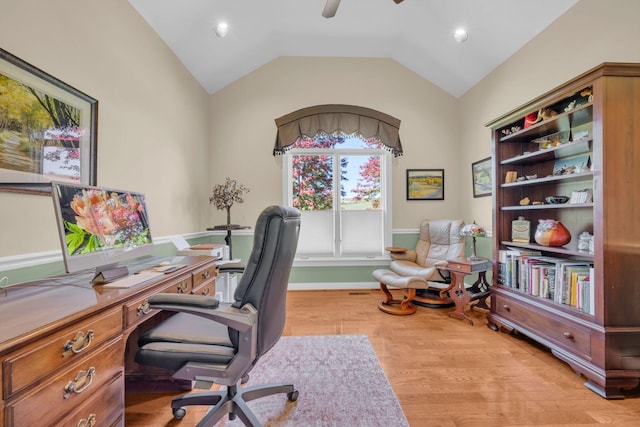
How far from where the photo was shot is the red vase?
220 centimetres

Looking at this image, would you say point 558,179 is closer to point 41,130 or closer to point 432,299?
point 432,299

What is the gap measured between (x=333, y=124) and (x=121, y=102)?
248cm

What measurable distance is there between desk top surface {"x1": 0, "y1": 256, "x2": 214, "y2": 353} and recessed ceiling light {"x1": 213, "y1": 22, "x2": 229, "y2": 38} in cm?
263

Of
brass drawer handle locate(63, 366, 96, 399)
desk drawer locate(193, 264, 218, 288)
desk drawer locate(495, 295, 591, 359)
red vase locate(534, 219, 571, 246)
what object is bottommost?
desk drawer locate(495, 295, 591, 359)

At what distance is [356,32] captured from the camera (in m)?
3.48

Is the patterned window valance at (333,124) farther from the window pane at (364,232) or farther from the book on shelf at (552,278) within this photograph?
the book on shelf at (552,278)

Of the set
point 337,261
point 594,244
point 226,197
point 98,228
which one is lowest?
Answer: point 337,261

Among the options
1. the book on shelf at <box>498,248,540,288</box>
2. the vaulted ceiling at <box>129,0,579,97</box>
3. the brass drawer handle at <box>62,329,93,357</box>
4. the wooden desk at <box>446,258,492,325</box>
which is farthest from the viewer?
the wooden desk at <box>446,258,492,325</box>

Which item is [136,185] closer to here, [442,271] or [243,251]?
[243,251]

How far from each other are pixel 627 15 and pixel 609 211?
1.45m

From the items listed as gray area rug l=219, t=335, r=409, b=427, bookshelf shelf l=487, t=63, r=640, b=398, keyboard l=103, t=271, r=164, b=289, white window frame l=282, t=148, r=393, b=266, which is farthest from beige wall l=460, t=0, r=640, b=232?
keyboard l=103, t=271, r=164, b=289

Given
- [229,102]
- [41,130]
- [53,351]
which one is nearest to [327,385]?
[53,351]

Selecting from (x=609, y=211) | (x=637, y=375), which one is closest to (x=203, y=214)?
(x=609, y=211)

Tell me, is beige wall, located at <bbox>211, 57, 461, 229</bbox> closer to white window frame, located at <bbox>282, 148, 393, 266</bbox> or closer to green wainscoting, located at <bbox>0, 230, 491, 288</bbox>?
white window frame, located at <bbox>282, 148, 393, 266</bbox>
